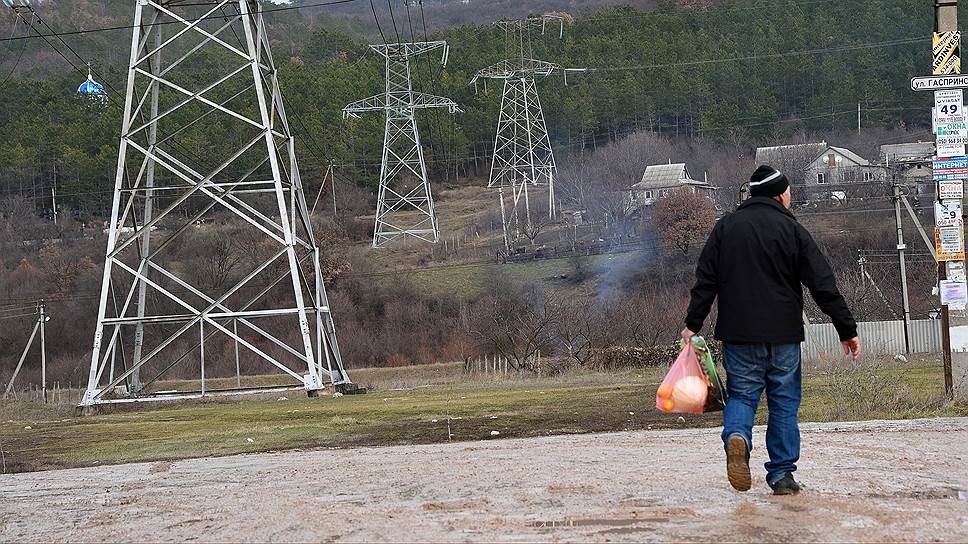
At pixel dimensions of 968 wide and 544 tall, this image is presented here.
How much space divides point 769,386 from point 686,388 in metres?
0.68

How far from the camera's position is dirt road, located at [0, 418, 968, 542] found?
7.14m

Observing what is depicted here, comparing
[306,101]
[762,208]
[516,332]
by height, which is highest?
[306,101]

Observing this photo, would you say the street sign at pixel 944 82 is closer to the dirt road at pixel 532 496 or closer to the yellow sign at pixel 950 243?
the yellow sign at pixel 950 243

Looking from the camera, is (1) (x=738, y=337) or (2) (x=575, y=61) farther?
(2) (x=575, y=61)

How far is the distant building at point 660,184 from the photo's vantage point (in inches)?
3078

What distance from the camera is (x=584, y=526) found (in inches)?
282

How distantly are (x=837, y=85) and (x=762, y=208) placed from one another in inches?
3431

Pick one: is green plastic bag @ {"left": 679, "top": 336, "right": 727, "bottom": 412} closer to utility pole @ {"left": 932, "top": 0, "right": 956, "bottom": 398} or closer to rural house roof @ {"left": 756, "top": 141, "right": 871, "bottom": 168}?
utility pole @ {"left": 932, "top": 0, "right": 956, "bottom": 398}

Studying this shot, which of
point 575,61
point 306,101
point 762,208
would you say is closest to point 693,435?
point 762,208

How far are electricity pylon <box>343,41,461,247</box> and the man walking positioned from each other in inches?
2149

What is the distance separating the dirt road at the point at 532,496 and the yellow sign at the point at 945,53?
433 centimetres

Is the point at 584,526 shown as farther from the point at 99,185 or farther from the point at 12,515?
the point at 99,185

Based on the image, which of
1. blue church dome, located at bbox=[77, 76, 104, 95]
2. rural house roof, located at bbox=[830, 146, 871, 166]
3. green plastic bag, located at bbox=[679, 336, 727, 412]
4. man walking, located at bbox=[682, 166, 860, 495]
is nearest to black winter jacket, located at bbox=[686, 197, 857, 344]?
man walking, located at bbox=[682, 166, 860, 495]

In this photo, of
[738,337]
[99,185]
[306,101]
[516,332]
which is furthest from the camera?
[306,101]
